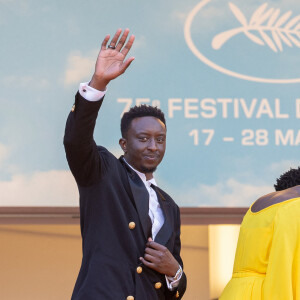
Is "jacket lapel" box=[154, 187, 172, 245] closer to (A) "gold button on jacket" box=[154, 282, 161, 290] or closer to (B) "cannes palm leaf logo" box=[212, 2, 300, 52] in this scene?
(A) "gold button on jacket" box=[154, 282, 161, 290]

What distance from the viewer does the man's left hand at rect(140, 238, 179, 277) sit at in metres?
2.95

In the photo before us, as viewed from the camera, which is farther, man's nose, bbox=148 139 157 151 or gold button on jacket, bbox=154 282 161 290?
man's nose, bbox=148 139 157 151

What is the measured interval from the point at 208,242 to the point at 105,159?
7.26ft

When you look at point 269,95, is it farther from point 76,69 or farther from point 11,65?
point 11,65

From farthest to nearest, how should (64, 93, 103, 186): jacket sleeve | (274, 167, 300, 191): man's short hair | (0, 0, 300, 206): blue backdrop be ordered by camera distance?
(0, 0, 300, 206): blue backdrop < (274, 167, 300, 191): man's short hair < (64, 93, 103, 186): jacket sleeve

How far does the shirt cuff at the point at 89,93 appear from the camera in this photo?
2775 millimetres

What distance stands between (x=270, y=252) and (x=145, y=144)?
72 centimetres

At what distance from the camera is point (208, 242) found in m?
5.05

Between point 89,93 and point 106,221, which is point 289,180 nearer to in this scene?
point 106,221

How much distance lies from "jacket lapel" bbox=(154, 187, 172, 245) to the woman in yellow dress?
1.01 feet

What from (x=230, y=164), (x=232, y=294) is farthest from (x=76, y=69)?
Result: (x=232, y=294)

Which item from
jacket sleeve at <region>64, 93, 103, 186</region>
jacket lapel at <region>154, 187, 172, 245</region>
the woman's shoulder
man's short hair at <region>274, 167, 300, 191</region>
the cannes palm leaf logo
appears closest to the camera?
jacket sleeve at <region>64, 93, 103, 186</region>

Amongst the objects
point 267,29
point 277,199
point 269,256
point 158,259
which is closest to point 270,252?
point 269,256

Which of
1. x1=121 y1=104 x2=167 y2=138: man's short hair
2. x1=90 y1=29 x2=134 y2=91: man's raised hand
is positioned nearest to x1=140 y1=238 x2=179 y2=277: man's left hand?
x1=121 y1=104 x2=167 y2=138: man's short hair
